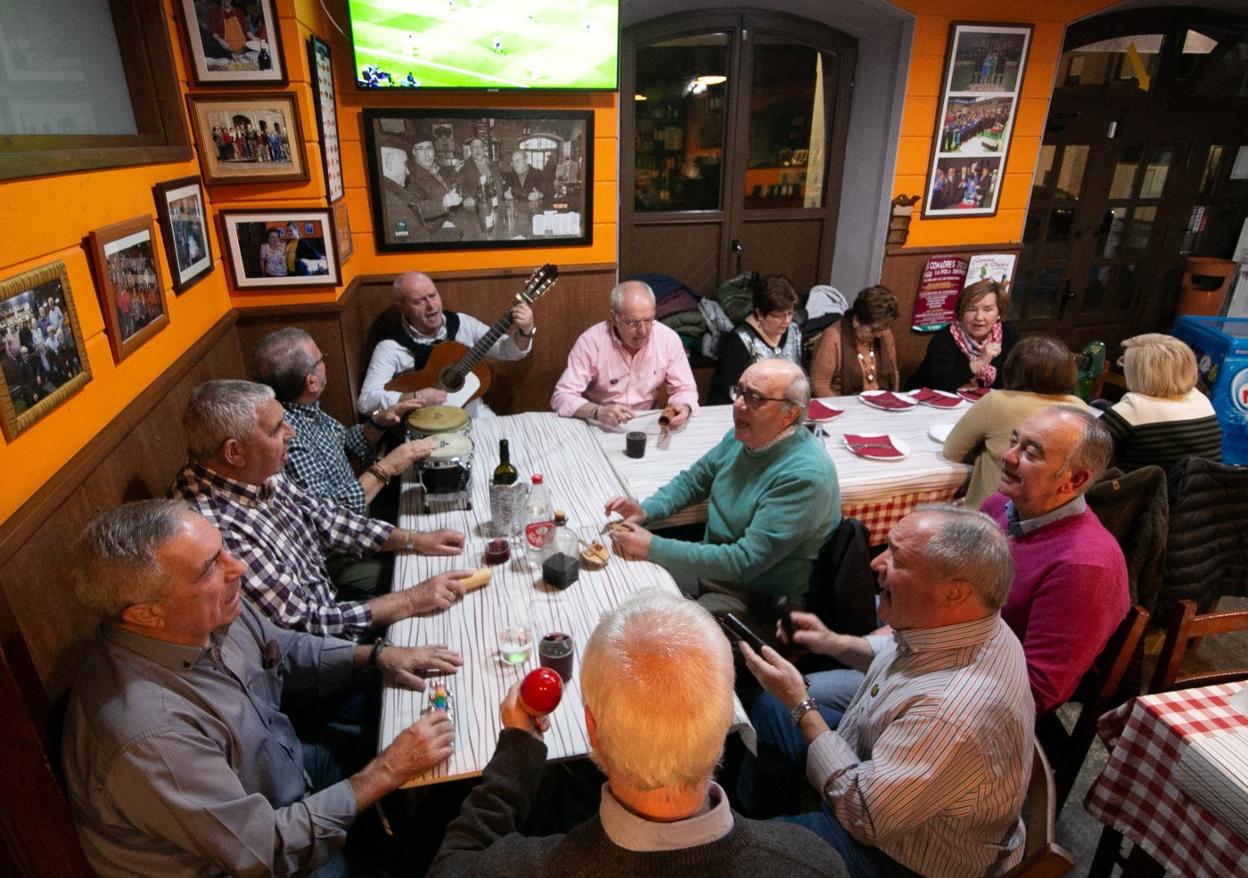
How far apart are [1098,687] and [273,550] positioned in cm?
228

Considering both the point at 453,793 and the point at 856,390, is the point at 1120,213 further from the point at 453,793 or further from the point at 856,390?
the point at 453,793

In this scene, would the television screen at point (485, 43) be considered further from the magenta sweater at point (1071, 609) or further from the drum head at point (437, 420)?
the magenta sweater at point (1071, 609)

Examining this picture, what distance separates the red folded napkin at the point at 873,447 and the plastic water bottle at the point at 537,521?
1.36m

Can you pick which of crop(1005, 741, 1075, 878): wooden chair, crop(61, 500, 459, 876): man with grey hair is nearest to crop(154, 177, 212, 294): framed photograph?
crop(61, 500, 459, 876): man with grey hair

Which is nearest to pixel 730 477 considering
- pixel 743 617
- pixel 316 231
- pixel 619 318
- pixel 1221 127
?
pixel 743 617

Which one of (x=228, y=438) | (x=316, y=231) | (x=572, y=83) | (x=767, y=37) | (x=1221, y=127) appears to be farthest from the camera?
(x=1221, y=127)

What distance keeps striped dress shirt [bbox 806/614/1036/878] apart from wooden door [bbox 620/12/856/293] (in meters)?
3.75

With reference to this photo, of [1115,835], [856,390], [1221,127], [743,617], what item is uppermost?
[1221,127]

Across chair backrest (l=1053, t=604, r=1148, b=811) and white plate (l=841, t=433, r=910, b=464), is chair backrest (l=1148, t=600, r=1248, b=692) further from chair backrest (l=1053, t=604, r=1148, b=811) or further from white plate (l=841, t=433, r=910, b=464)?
white plate (l=841, t=433, r=910, b=464)

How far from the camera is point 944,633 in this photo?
1515 mm

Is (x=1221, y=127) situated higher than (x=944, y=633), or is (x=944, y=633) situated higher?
(x=1221, y=127)

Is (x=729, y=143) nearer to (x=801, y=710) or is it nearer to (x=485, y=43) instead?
(x=485, y=43)

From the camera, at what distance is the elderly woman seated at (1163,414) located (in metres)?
2.72

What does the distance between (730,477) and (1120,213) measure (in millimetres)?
5212
